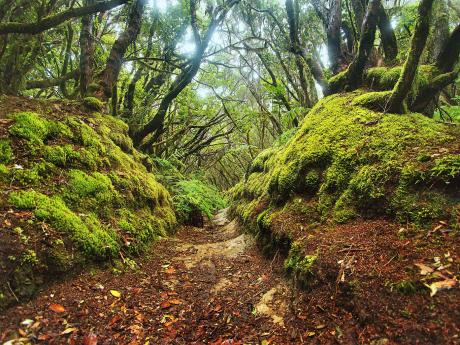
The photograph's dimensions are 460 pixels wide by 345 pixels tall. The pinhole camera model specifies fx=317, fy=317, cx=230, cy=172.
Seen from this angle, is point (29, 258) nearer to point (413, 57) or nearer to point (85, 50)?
point (413, 57)

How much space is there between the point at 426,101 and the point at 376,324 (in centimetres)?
394

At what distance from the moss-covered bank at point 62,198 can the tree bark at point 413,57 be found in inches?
168

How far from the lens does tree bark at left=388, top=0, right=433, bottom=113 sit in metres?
3.73

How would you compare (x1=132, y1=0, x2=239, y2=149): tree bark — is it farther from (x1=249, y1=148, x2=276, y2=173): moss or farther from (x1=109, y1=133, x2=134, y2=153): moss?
(x1=249, y1=148, x2=276, y2=173): moss

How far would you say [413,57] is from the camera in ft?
13.1

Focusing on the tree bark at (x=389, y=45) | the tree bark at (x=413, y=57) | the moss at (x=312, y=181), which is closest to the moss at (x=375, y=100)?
the tree bark at (x=413, y=57)

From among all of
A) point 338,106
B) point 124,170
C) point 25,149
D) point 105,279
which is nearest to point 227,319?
point 105,279

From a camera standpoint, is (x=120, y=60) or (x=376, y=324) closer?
(x=376, y=324)

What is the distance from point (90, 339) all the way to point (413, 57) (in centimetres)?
470

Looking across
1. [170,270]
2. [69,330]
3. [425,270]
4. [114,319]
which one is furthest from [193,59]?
[425,270]

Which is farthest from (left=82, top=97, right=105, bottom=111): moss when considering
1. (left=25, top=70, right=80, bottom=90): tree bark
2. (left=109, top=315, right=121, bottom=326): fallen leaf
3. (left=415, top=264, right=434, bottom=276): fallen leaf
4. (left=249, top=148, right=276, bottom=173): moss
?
(left=415, top=264, right=434, bottom=276): fallen leaf

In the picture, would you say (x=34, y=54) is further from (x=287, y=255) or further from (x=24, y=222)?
(x=287, y=255)

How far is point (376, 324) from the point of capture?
7.52 feet

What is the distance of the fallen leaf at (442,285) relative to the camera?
2180mm
